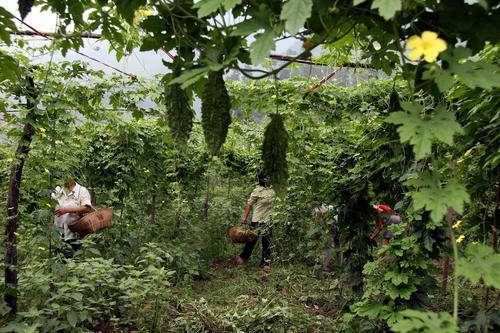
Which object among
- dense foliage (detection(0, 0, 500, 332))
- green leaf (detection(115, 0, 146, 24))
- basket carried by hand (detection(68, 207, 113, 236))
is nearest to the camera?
dense foliage (detection(0, 0, 500, 332))

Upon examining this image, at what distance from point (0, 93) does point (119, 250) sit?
7.30 feet

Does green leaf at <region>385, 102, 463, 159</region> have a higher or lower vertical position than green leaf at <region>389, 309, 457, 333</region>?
higher

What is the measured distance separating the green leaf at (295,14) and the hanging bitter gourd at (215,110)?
39cm

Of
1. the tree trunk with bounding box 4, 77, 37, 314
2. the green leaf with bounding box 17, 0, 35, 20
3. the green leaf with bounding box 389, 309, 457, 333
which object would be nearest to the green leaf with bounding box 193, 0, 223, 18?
the green leaf with bounding box 389, 309, 457, 333

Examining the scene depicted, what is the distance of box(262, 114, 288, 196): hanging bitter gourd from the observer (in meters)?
1.40

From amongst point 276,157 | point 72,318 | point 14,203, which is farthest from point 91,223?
point 276,157

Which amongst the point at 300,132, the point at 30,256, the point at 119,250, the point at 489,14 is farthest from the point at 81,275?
the point at 489,14

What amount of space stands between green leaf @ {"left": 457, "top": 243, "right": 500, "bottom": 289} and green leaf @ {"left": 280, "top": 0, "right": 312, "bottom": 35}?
66 centimetres

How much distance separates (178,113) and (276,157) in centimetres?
36

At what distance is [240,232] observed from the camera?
5.90 metres

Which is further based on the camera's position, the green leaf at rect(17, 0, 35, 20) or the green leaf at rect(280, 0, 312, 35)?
the green leaf at rect(17, 0, 35, 20)

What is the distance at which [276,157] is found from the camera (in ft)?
4.59

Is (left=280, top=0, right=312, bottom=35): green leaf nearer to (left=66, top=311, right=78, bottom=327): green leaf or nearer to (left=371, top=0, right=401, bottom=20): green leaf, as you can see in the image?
(left=371, top=0, right=401, bottom=20): green leaf

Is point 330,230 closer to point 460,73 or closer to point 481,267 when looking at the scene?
point 481,267
